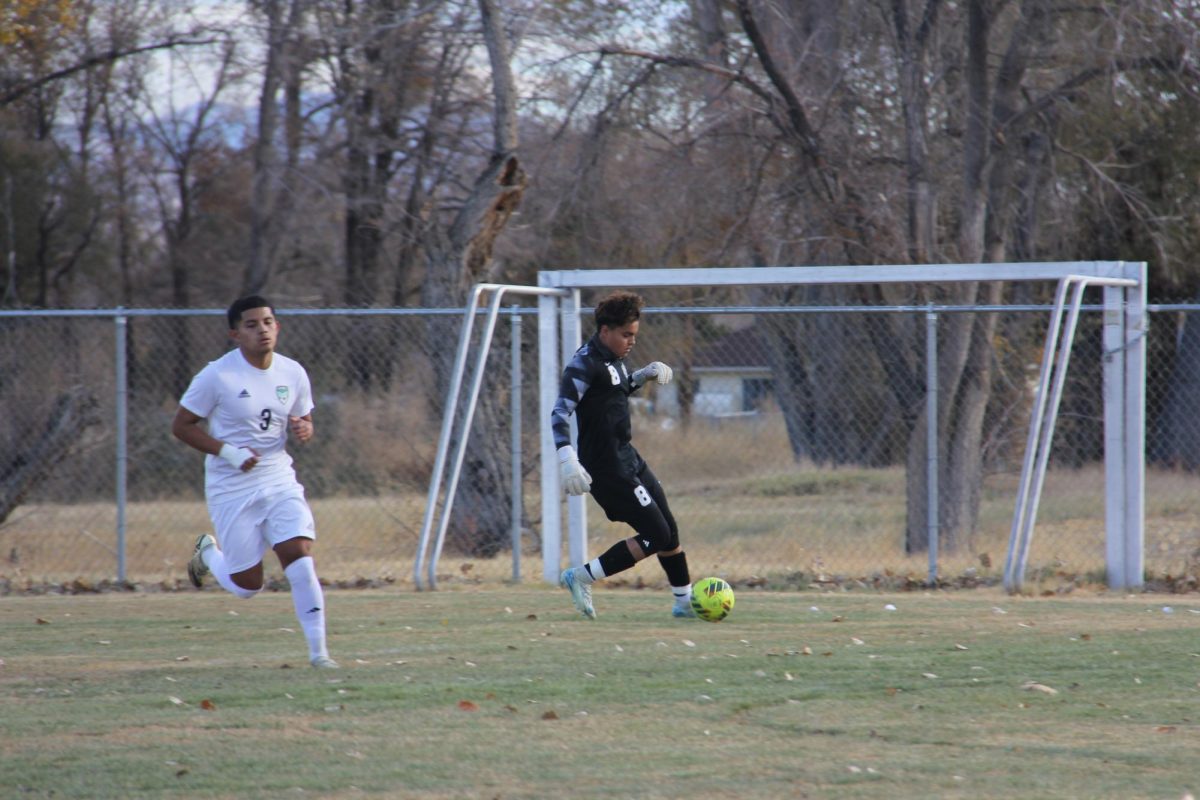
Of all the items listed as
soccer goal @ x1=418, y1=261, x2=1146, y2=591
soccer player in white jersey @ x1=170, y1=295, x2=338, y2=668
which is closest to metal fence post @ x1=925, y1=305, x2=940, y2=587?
soccer goal @ x1=418, y1=261, x2=1146, y2=591

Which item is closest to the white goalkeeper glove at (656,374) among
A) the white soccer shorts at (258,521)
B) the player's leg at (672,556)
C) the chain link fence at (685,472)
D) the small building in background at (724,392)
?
the player's leg at (672,556)

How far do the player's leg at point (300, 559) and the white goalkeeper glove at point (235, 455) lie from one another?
0.30 meters

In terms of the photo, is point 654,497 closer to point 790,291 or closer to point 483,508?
point 483,508

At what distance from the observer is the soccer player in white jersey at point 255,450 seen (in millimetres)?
6867

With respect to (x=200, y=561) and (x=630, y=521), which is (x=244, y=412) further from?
(x=630, y=521)

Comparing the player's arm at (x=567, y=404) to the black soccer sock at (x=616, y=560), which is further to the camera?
the black soccer sock at (x=616, y=560)

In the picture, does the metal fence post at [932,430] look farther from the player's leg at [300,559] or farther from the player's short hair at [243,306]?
the player's short hair at [243,306]

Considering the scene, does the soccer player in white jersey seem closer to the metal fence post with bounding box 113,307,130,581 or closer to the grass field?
the grass field

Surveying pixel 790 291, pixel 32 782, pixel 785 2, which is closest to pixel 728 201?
pixel 785 2

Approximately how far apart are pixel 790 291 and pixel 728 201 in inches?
152

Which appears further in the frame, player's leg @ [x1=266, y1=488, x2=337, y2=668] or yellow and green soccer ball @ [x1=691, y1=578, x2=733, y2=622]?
yellow and green soccer ball @ [x1=691, y1=578, x2=733, y2=622]

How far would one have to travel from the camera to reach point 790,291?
18.4 m

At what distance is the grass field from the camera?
479cm

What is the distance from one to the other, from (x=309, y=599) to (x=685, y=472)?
294 inches
